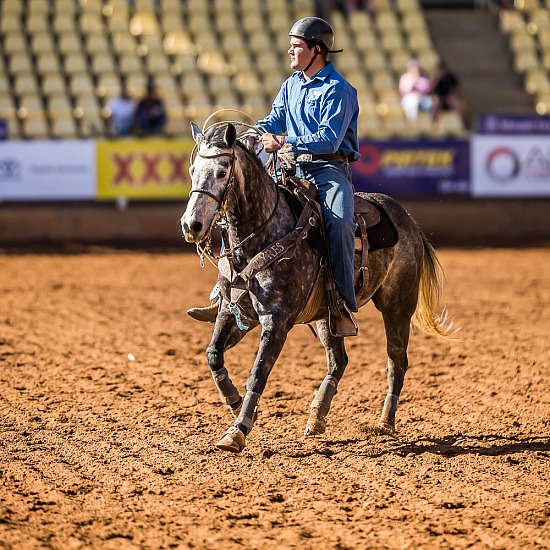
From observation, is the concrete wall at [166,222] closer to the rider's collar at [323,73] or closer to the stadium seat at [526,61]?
the stadium seat at [526,61]

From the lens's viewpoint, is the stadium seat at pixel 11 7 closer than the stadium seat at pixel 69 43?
No

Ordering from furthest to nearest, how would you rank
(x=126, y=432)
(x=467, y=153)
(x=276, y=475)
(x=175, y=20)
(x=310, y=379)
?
(x=175, y=20) → (x=467, y=153) → (x=310, y=379) → (x=126, y=432) → (x=276, y=475)

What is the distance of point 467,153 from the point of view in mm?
19297

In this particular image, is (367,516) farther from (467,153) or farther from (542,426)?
(467,153)

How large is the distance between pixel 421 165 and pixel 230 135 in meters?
14.1

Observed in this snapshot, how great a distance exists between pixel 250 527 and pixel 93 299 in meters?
8.18

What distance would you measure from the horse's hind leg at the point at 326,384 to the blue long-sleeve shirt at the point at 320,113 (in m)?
1.40

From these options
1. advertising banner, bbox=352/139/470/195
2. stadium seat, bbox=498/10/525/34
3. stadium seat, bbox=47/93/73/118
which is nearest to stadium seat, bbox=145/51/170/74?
stadium seat, bbox=47/93/73/118

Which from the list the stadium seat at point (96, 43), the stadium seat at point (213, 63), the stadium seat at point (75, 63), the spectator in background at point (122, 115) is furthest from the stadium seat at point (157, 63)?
the spectator in background at point (122, 115)

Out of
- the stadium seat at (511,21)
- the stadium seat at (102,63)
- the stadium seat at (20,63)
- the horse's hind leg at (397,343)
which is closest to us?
the horse's hind leg at (397,343)

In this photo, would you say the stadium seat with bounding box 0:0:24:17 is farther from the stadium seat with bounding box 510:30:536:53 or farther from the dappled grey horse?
the dappled grey horse

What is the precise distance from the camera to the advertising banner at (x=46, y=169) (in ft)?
60.2

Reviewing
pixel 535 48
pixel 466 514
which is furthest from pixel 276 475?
pixel 535 48

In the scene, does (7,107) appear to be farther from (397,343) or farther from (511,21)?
(397,343)
